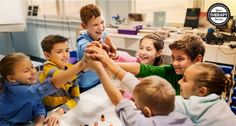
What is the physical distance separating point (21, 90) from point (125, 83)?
0.54 meters

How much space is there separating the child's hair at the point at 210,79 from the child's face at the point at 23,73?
2.91ft

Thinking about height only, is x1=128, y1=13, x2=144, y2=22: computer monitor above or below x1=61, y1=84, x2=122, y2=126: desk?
above

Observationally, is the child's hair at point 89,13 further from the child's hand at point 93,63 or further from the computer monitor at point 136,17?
the computer monitor at point 136,17

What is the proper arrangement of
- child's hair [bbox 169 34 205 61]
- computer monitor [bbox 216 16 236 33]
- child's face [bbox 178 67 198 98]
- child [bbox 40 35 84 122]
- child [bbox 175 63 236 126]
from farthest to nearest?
computer monitor [bbox 216 16 236 33] < child [bbox 40 35 84 122] < child's hair [bbox 169 34 205 61] < child's face [bbox 178 67 198 98] < child [bbox 175 63 236 126]

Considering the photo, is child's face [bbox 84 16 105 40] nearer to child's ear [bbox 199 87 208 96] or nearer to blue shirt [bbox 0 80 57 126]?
blue shirt [bbox 0 80 57 126]

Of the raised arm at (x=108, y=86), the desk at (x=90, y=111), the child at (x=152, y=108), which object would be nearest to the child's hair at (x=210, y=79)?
the child at (x=152, y=108)

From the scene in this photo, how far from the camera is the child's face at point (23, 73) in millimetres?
1238

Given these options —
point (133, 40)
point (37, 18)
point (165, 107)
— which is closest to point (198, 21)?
point (133, 40)

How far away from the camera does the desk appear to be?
1.24 metres

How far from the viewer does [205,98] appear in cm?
95

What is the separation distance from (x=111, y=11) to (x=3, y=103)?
2879 millimetres

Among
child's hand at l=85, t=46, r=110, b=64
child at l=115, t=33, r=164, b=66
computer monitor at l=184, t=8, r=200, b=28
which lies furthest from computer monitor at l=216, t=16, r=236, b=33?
child's hand at l=85, t=46, r=110, b=64

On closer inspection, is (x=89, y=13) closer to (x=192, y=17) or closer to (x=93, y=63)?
(x=93, y=63)

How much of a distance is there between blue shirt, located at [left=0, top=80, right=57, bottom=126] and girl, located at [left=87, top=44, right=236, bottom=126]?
1.56 feet
